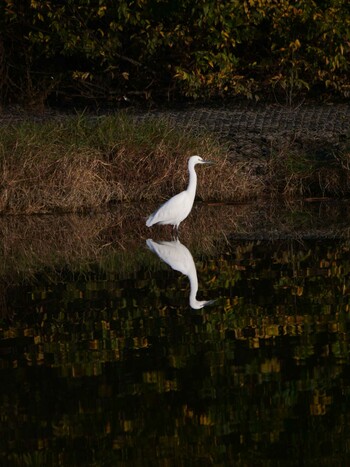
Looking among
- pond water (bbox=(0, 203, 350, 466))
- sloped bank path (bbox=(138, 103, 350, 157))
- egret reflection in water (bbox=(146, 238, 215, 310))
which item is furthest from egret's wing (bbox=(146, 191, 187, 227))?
sloped bank path (bbox=(138, 103, 350, 157))

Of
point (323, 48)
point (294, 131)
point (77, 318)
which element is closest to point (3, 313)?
point (77, 318)

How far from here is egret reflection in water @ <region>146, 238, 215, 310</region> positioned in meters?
10.8

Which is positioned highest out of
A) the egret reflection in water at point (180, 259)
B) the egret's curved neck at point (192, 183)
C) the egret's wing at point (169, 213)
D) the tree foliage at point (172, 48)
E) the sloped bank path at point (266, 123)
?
the tree foliage at point (172, 48)

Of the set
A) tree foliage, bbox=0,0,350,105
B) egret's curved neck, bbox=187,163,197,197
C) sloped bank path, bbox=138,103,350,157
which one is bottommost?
egret's curved neck, bbox=187,163,197,197

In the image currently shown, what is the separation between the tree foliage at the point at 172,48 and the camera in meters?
22.4

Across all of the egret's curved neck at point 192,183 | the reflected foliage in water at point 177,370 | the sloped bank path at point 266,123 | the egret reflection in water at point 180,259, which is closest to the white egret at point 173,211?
the egret's curved neck at point 192,183

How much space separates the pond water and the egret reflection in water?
0.11 ft

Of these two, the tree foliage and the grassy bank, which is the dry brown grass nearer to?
the grassy bank

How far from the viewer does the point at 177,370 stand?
26.4 feet

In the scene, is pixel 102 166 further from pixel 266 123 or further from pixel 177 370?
pixel 177 370

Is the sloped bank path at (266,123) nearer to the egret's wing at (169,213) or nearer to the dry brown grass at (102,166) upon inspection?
the dry brown grass at (102,166)

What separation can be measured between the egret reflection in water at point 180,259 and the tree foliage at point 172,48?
834cm

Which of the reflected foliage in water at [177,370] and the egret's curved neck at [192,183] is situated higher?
the egret's curved neck at [192,183]

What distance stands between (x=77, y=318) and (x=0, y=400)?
2626 millimetres
